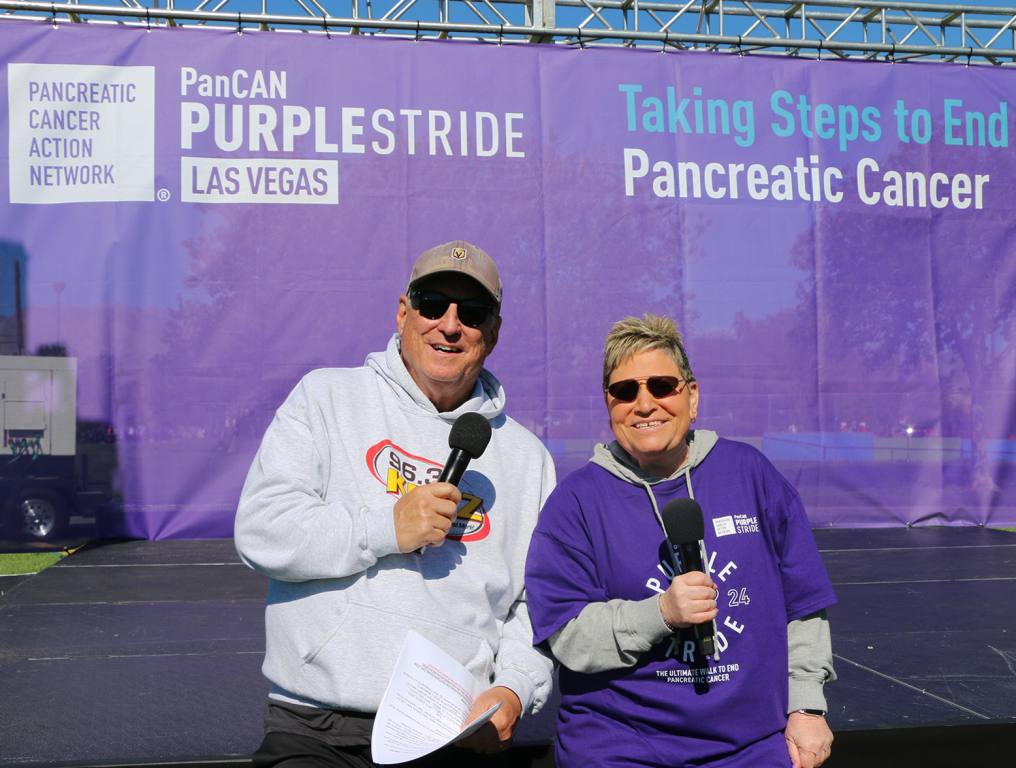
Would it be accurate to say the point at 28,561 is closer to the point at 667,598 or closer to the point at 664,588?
the point at 664,588

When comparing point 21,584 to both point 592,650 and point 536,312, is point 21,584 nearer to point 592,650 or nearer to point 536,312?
point 536,312

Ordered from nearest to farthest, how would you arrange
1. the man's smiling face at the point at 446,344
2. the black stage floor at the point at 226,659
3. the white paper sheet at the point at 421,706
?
the white paper sheet at the point at 421,706 < the man's smiling face at the point at 446,344 < the black stage floor at the point at 226,659

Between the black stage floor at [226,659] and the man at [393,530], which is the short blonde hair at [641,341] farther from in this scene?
the black stage floor at [226,659]

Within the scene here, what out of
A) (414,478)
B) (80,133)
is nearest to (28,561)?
(80,133)

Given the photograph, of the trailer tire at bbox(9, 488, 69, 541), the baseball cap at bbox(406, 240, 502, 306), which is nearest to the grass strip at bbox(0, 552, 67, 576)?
the trailer tire at bbox(9, 488, 69, 541)

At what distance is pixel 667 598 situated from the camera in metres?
1.56

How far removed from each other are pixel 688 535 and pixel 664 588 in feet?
0.73

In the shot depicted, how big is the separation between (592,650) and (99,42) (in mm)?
5826

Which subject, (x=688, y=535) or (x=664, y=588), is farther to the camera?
(x=664, y=588)

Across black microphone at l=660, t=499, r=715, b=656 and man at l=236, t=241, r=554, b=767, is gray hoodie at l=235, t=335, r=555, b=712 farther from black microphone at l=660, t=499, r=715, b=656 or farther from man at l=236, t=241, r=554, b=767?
black microphone at l=660, t=499, r=715, b=656

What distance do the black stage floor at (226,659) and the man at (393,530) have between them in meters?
0.51

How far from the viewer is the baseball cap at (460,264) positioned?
6.14ft

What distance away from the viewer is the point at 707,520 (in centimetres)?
173

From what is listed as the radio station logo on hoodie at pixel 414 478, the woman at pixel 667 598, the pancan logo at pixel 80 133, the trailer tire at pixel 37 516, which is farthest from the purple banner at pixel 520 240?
the woman at pixel 667 598
